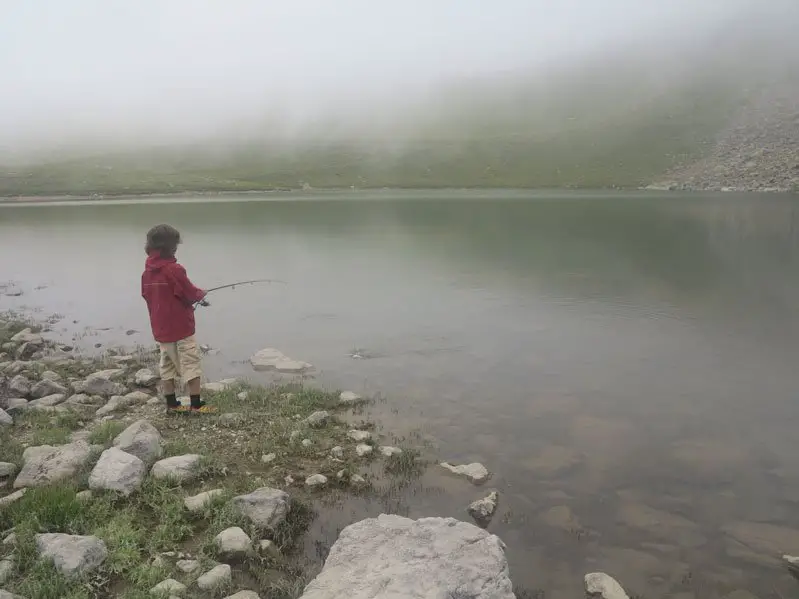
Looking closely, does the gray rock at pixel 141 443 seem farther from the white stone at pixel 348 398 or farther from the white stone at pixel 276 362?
the white stone at pixel 276 362

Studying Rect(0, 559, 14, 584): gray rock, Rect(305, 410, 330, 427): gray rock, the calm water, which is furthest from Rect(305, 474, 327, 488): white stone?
Rect(0, 559, 14, 584): gray rock

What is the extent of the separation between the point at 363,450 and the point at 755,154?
154527mm

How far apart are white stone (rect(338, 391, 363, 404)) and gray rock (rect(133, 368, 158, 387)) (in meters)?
4.99

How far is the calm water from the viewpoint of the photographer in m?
8.86

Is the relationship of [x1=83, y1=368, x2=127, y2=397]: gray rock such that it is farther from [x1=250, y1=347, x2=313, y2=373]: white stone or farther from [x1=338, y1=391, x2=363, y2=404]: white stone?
[x1=338, y1=391, x2=363, y2=404]: white stone

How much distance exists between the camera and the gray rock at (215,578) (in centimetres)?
667

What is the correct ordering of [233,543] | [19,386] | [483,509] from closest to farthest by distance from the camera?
[233,543] → [483,509] → [19,386]

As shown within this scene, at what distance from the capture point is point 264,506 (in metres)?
8.31

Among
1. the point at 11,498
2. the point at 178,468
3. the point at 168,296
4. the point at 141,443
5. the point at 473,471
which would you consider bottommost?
the point at 473,471

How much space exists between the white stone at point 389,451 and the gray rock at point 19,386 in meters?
8.86

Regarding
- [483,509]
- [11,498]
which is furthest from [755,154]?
[11,498]

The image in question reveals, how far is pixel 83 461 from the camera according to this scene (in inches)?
355

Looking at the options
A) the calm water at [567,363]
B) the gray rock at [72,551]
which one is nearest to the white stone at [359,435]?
the calm water at [567,363]

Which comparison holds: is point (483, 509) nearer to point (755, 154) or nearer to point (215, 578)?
point (215, 578)
